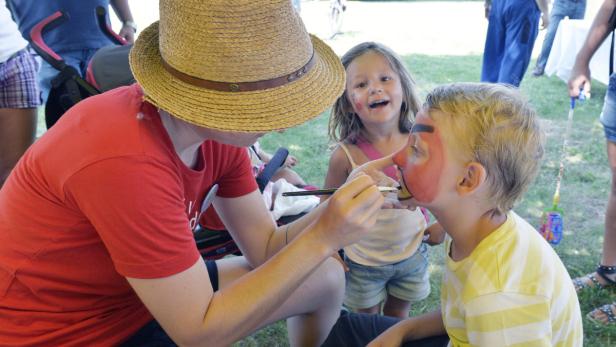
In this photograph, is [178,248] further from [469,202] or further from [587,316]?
[587,316]

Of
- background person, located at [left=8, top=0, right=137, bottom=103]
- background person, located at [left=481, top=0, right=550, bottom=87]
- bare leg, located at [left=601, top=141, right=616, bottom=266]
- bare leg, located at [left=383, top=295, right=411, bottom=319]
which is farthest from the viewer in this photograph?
background person, located at [left=481, top=0, right=550, bottom=87]

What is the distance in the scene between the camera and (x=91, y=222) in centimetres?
124

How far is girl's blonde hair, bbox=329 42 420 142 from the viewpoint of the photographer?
2117 mm

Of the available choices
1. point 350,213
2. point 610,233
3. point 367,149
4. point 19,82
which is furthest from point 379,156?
point 19,82

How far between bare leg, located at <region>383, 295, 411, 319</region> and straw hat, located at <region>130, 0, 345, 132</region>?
4.07ft

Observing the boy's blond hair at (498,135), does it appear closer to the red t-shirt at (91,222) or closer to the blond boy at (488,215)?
the blond boy at (488,215)

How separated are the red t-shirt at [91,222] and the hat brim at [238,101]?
8 centimetres

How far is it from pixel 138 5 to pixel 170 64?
9120 millimetres

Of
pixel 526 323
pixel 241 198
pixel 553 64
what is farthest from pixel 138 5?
pixel 526 323

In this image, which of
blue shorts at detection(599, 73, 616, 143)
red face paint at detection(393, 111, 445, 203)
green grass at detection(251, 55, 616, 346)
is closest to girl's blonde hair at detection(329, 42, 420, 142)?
green grass at detection(251, 55, 616, 346)

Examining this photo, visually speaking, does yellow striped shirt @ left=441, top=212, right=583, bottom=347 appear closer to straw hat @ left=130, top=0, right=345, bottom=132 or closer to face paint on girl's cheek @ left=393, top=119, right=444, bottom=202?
face paint on girl's cheek @ left=393, top=119, right=444, bottom=202

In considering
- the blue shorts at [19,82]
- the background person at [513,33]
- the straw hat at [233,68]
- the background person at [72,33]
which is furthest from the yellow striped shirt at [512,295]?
the background person at [513,33]

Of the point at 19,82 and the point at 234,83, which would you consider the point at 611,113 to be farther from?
the point at 19,82

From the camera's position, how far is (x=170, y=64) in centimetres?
126
